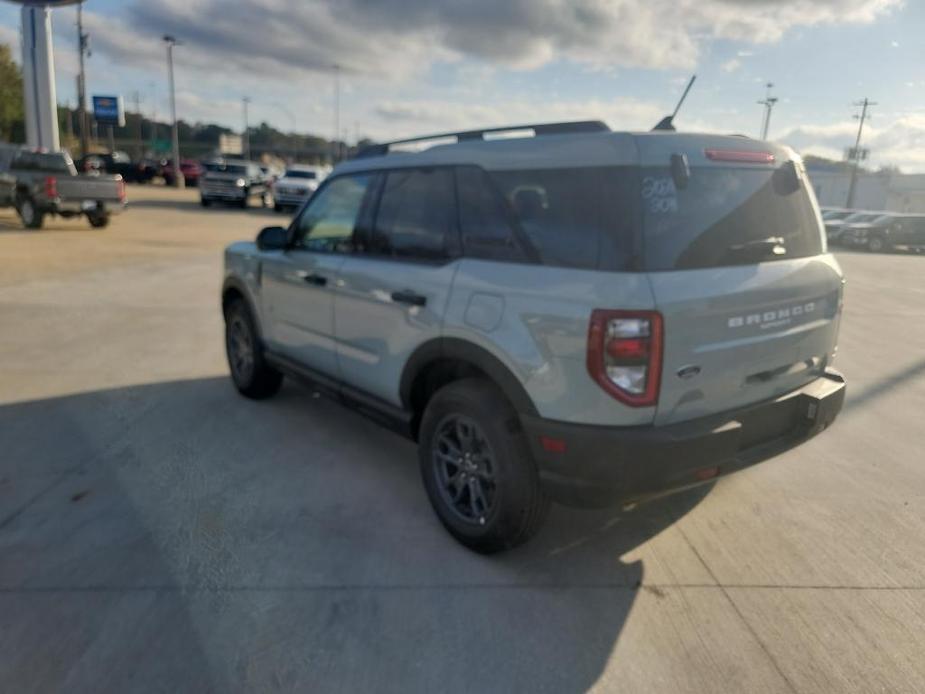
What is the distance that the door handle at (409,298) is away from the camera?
316 centimetres

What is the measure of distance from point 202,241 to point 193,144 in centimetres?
11416

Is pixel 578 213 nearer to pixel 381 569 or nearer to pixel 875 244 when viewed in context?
pixel 381 569

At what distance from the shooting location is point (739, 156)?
9.32ft

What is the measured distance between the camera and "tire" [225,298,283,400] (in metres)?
4.95

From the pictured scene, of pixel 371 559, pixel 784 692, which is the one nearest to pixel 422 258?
pixel 371 559

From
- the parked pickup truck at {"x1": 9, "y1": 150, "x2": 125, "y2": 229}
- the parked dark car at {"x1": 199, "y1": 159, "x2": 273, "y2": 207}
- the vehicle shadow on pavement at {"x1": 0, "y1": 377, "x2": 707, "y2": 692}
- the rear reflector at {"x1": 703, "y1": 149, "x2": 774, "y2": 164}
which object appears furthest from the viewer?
the parked dark car at {"x1": 199, "y1": 159, "x2": 273, "y2": 207}

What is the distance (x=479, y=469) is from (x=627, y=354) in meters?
0.99

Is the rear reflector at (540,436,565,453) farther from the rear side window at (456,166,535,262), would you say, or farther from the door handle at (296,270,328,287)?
the door handle at (296,270,328,287)

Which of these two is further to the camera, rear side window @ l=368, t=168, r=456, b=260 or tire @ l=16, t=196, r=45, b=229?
tire @ l=16, t=196, r=45, b=229

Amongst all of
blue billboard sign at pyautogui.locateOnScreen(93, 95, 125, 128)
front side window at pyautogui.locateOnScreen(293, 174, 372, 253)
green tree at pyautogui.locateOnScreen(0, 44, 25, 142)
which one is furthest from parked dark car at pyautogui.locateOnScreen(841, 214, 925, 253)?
blue billboard sign at pyautogui.locateOnScreen(93, 95, 125, 128)

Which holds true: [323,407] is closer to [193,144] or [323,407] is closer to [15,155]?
[15,155]

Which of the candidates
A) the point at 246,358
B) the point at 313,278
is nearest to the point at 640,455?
the point at 313,278

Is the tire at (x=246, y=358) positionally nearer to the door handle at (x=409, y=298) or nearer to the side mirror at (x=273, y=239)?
the side mirror at (x=273, y=239)

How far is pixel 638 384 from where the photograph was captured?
96.8 inches
